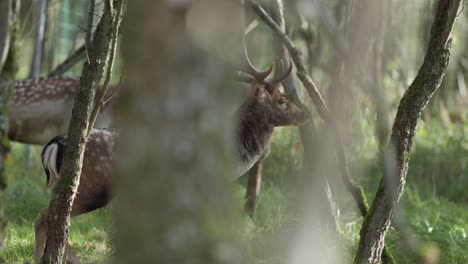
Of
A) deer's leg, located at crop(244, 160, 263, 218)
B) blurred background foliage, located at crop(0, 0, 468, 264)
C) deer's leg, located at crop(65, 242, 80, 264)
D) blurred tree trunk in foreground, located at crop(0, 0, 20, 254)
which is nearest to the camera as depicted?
blurred tree trunk in foreground, located at crop(0, 0, 20, 254)

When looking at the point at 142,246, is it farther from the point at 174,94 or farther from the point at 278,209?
the point at 278,209

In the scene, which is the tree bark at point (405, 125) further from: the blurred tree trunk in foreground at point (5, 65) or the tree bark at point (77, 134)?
the blurred tree trunk in foreground at point (5, 65)

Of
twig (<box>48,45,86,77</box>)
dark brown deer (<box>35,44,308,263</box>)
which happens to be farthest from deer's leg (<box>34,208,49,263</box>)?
twig (<box>48,45,86,77</box>)

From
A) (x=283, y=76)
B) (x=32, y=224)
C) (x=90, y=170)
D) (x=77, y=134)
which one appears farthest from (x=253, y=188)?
(x=77, y=134)

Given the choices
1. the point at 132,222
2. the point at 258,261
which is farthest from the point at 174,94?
the point at 258,261

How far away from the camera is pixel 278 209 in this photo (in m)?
7.39

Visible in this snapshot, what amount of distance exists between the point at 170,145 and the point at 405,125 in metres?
2.65

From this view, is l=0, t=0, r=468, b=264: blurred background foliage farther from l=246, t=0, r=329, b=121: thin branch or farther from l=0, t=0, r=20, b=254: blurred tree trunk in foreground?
l=0, t=0, r=20, b=254: blurred tree trunk in foreground

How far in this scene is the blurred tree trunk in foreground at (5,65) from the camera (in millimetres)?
3223

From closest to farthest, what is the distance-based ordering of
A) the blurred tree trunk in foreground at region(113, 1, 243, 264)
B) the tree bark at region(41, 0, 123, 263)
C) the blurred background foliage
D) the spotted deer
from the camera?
the blurred tree trunk in foreground at region(113, 1, 243, 264), the tree bark at region(41, 0, 123, 263), the blurred background foliage, the spotted deer

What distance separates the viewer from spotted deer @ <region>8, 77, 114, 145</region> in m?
7.80

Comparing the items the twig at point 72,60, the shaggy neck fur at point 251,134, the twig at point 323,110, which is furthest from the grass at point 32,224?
the twig at point 323,110

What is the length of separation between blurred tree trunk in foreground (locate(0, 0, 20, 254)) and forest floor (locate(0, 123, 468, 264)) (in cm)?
130

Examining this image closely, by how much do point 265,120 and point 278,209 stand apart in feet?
2.84
